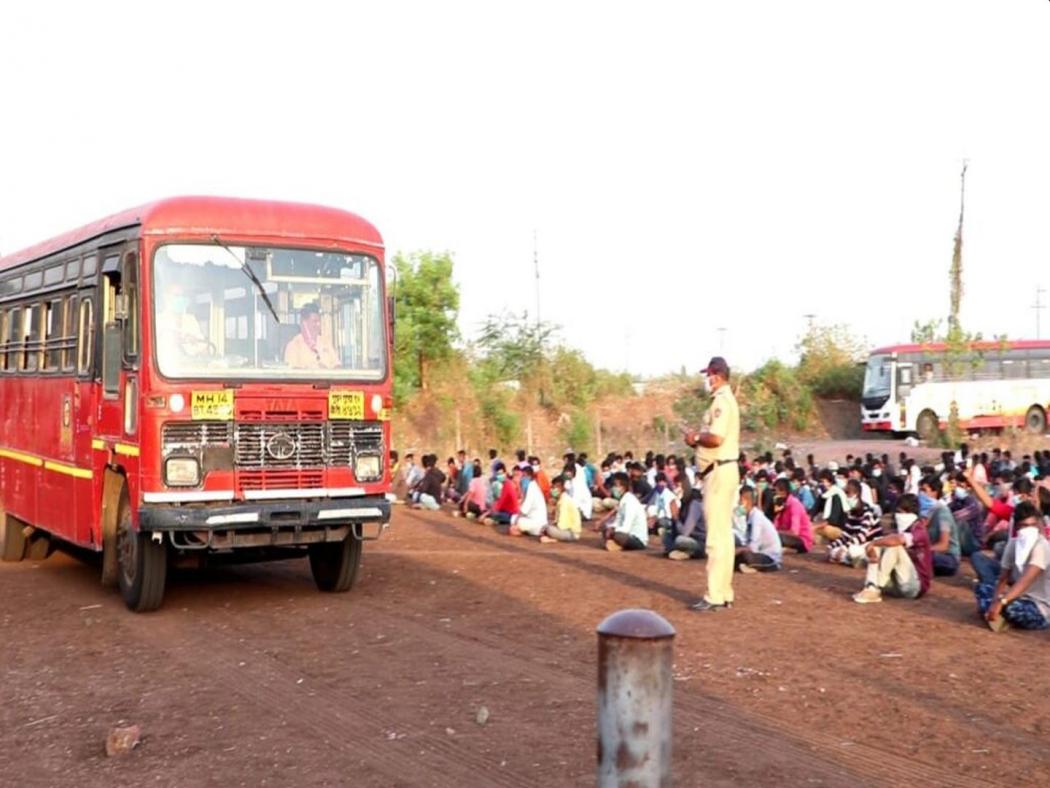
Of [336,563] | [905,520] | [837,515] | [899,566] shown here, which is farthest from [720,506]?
[837,515]

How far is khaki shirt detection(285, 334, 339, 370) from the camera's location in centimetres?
1073

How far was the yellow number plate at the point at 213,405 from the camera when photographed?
1023 centimetres

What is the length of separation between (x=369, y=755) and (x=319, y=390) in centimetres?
461

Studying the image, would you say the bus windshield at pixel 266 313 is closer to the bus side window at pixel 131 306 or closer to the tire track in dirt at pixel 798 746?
the bus side window at pixel 131 306

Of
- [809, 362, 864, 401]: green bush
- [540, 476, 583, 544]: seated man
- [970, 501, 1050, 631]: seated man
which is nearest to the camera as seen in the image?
[970, 501, 1050, 631]: seated man

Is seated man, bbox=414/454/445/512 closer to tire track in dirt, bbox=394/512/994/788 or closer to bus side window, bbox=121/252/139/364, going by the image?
bus side window, bbox=121/252/139/364

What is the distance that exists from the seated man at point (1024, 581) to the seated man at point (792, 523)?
5.20m

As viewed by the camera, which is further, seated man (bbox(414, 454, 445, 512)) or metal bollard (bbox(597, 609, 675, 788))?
seated man (bbox(414, 454, 445, 512))

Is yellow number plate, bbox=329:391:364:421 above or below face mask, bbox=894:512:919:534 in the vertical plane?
above

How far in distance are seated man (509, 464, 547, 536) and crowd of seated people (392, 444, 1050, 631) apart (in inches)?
0.8

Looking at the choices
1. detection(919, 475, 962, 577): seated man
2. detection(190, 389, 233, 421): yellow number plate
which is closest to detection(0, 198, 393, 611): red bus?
detection(190, 389, 233, 421): yellow number plate

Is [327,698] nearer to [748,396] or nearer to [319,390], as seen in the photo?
[319,390]

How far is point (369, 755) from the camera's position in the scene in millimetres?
6594

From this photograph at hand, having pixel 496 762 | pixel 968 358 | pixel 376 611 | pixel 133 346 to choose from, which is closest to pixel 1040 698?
pixel 496 762
